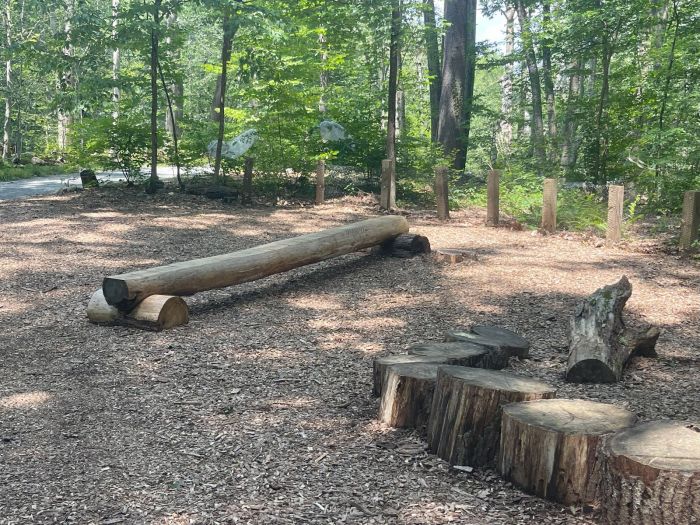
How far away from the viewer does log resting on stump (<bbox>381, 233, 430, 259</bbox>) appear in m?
9.83

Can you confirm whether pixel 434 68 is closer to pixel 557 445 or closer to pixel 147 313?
pixel 147 313

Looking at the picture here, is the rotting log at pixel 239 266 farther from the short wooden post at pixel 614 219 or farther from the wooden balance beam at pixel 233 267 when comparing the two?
the short wooden post at pixel 614 219

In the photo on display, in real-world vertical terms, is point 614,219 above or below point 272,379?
above

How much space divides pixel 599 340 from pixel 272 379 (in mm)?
2552

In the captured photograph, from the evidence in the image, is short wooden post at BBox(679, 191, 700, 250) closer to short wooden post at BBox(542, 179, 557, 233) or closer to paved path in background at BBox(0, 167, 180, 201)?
short wooden post at BBox(542, 179, 557, 233)

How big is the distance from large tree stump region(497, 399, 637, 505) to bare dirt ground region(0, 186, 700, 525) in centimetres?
9

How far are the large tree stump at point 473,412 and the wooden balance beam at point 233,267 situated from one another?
3.50 m

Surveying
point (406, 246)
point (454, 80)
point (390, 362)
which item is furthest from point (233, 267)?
point (454, 80)

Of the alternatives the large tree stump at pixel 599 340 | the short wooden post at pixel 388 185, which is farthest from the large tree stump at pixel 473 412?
the short wooden post at pixel 388 185

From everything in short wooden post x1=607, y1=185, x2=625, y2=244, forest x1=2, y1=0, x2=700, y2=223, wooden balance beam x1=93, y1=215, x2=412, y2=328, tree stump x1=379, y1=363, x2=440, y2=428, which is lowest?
tree stump x1=379, y1=363, x2=440, y2=428

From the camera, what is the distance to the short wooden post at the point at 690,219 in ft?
32.7

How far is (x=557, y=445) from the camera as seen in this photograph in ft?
10.8

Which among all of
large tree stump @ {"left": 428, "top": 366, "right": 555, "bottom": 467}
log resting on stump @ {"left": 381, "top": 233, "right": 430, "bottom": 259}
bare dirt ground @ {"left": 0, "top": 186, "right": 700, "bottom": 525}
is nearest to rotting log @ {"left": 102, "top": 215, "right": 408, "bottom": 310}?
log resting on stump @ {"left": 381, "top": 233, "right": 430, "bottom": 259}

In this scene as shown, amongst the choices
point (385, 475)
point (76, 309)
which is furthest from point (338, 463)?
point (76, 309)
